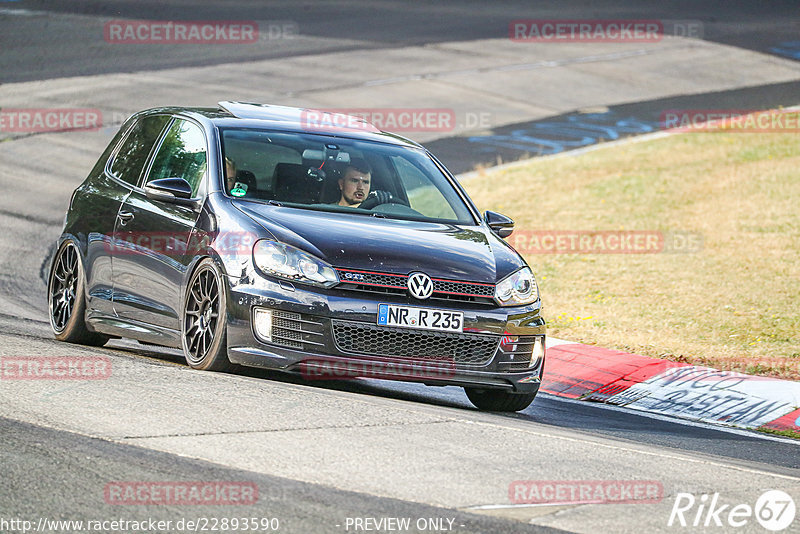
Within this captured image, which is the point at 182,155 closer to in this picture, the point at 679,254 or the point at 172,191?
the point at 172,191

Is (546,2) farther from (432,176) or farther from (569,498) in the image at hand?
(569,498)

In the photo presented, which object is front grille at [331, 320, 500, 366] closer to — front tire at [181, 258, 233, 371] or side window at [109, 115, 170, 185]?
front tire at [181, 258, 233, 371]

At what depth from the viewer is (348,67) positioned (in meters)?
29.2

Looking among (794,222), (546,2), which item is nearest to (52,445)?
(794,222)

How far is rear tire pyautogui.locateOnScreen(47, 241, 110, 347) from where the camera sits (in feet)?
31.2

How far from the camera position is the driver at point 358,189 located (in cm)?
877

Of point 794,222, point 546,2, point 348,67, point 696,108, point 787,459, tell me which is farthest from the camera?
point 546,2

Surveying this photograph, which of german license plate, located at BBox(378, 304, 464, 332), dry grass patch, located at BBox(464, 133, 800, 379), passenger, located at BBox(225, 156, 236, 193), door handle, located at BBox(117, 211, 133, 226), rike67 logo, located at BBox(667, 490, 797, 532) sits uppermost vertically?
passenger, located at BBox(225, 156, 236, 193)

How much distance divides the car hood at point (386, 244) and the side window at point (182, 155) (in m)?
0.71

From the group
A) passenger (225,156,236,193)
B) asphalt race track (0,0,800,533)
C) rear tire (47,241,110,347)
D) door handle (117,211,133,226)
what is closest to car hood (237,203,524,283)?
passenger (225,156,236,193)

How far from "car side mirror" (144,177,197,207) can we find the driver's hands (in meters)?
1.17

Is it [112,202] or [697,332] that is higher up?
[112,202]

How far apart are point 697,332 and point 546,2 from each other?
31131 mm

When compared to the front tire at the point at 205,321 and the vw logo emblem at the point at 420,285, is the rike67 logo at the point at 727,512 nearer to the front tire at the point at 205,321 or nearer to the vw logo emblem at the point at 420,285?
the vw logo emblem at the point at 420,285
